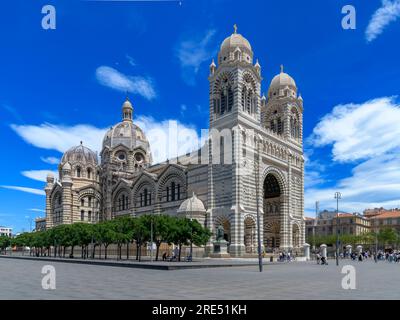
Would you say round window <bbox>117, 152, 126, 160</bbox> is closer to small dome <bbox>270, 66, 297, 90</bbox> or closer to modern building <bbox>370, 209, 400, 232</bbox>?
small dome <bbox>270, 66, 297, 90</bbox>

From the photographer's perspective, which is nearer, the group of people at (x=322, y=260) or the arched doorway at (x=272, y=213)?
the group of people at (x=322, y=260)

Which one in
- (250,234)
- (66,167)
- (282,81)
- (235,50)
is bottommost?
(250,234)

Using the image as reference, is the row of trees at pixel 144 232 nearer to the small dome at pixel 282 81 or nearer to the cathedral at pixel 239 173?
the cathedral at pixel 239 173

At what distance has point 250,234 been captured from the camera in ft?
189

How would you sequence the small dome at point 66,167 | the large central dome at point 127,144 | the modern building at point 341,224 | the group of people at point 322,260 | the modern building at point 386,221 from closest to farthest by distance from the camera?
the group of people at point 322,260 → the small dome at point 66,167 → the large central dome at point 127,144 → the modern building at point 341,224 → the modern building at point 386,221

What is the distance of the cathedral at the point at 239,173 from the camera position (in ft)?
186

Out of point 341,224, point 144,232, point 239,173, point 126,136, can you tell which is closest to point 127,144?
point 126,136

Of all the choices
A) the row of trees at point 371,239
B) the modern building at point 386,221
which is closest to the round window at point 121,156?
the row of trees at point 371,239

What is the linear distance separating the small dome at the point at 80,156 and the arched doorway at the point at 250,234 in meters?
52.1

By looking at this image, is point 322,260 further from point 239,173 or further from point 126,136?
point 126,136

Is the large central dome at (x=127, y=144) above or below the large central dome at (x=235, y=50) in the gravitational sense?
below

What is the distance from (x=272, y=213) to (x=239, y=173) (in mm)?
15155
